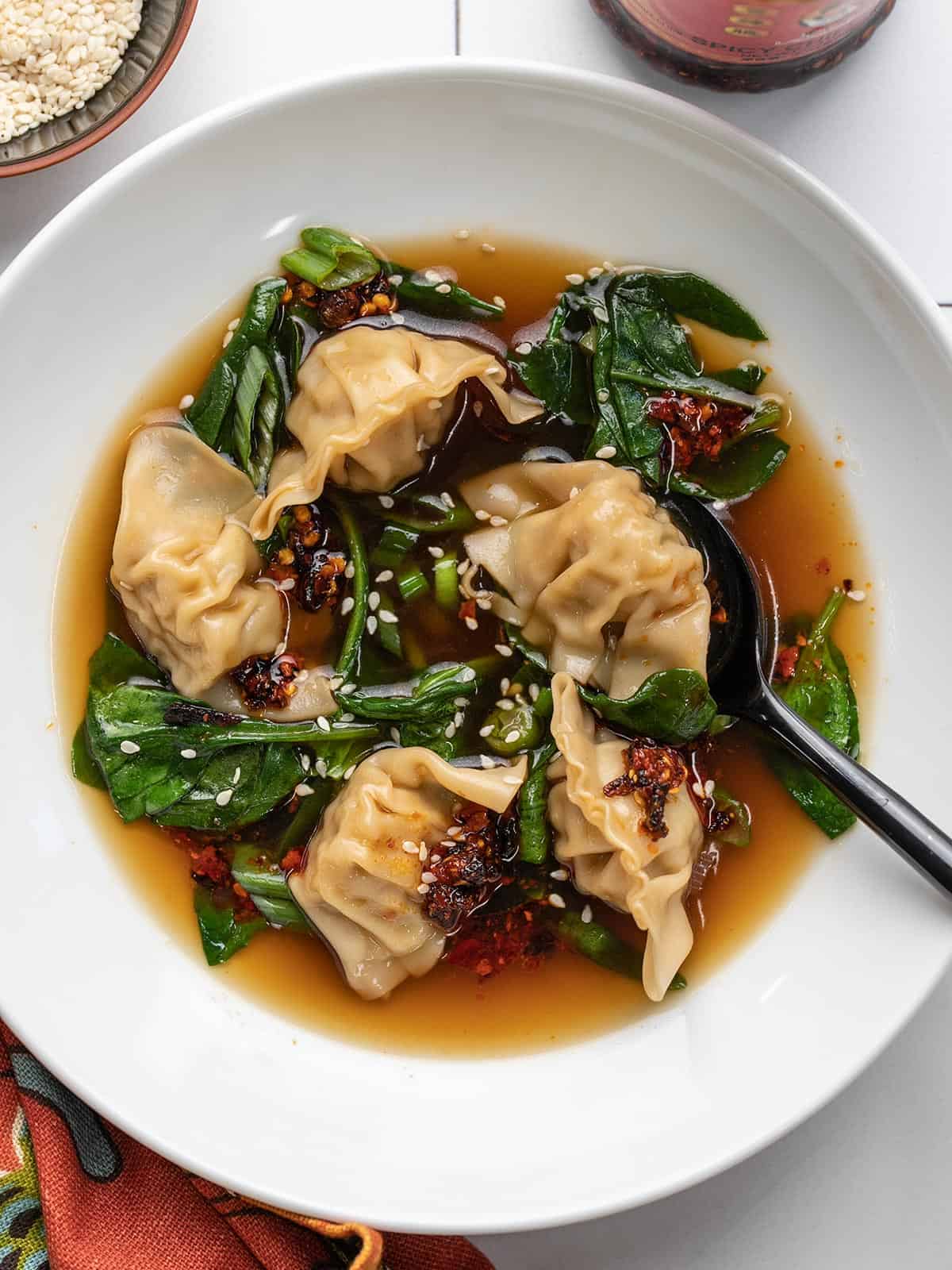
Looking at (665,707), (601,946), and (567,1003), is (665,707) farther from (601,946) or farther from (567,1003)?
(567,1003)

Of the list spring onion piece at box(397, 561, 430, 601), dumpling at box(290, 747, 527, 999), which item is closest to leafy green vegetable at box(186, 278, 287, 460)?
spring onion piece at box(397, 561, 430, 601)

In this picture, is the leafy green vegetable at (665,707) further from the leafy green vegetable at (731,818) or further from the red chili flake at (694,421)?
the red chili flake at (694,421)

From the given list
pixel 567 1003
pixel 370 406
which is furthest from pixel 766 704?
pixel 370 406

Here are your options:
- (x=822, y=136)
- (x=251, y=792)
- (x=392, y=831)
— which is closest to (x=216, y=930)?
(x=251, y=792)

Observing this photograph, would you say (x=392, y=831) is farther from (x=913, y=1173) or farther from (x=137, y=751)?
(x=913, y=1173)

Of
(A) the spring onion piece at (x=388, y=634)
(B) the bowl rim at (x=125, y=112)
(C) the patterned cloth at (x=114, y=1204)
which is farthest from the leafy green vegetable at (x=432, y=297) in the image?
(C) the patterned cloth at (x=114, y=1204)

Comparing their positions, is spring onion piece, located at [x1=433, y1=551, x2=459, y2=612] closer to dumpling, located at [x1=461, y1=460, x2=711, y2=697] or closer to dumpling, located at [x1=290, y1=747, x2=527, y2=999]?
dumpling, located at [x1=461, y1=460, x2=711, y2=697]
